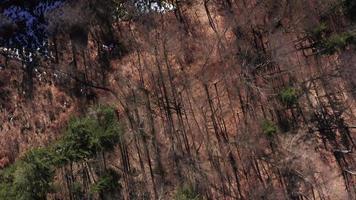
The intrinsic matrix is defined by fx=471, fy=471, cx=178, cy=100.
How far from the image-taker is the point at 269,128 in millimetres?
15523

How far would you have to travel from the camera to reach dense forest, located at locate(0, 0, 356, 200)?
A: 15484 millimetres

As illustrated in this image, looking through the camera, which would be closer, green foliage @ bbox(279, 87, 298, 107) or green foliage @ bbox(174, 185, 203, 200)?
green foliage @ bbox(174, 185, 203, 200)

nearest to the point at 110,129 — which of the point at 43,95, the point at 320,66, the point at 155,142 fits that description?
the point at 155,142

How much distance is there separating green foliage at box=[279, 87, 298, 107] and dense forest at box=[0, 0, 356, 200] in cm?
5

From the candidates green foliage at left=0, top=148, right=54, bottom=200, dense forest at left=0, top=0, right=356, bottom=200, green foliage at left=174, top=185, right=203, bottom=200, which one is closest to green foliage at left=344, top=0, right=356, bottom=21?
dense forest at left=0, top=0, right=356, bottom=200

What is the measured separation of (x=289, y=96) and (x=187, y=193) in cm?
461

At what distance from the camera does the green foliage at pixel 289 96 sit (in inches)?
612

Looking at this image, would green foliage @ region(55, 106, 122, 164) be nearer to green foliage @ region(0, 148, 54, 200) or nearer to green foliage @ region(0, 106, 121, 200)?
green foliage @ region(0, 106, 121, 200)

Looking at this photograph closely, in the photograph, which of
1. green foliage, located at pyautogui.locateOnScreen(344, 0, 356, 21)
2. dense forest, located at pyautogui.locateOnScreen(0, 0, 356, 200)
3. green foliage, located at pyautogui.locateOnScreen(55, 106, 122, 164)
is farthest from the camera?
green foliage, located at pyautogui.locateOnScreen(344, 0, 356, 21)

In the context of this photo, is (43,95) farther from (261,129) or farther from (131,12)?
(261,129)

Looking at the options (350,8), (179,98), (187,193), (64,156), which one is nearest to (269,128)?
(179,98)

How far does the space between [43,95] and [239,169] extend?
7119mm

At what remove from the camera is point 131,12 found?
1667 cm

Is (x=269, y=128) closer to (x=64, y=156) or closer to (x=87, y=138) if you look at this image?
(x=87, y=138)
